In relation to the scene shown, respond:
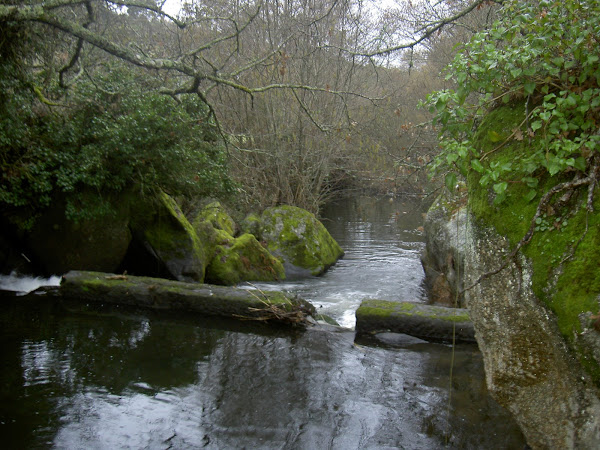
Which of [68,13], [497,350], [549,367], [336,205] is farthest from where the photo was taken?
[336,205]

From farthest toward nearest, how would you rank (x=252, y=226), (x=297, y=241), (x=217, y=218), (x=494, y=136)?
(x=252, y=226)
(x=297, y=241)
(x=217, y=218)
(x=494, y=136)

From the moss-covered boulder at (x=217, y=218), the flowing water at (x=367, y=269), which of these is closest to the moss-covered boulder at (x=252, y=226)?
the moss-covered boulder at (x=217, y=218)

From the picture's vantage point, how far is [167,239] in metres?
10.1

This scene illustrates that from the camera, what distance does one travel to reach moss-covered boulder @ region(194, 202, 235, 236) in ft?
42.1

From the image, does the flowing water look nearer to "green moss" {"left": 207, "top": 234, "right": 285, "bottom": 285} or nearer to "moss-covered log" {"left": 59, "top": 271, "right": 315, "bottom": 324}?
"green moss" {"left": 207, "top": 234, "right": 285, "bottom": 285}

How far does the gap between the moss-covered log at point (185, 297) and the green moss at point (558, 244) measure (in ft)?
14.4

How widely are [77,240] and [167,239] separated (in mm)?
1662

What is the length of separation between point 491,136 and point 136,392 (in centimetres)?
428

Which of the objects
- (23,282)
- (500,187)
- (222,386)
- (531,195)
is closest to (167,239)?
(23,282)

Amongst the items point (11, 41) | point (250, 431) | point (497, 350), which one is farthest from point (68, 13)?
point (497, 350)

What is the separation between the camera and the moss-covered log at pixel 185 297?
7.72 m

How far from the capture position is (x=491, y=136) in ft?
12.9

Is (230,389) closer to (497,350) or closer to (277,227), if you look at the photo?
(497,350)

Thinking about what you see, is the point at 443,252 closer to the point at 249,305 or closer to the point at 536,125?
the point at 249,305
